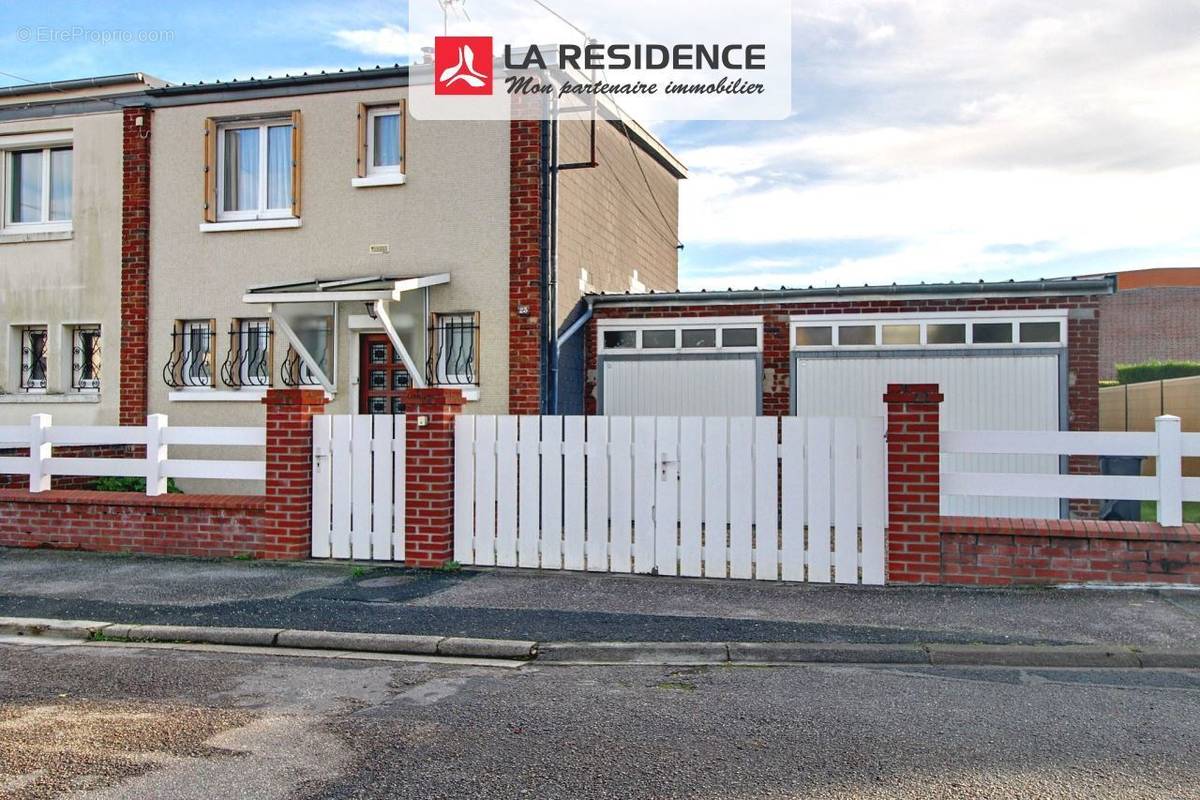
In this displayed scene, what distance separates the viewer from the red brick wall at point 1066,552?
823cm

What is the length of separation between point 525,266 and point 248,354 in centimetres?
432

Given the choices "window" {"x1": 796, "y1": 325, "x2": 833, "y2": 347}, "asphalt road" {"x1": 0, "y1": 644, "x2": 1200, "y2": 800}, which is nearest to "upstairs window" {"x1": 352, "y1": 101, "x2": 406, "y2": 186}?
"window" {"x1": 796, "y1": 325, "x2": 833, "y2": 347}

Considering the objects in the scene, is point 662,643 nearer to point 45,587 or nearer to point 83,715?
point 83,715

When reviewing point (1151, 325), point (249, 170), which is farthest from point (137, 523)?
point (1151, 325)

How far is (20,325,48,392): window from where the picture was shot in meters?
15.8

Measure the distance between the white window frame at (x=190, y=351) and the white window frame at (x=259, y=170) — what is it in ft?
5.02

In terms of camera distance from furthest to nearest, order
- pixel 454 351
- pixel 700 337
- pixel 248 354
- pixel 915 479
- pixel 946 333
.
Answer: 1. pixel 248 354
2. pixel 700 337
3. pixel 454 351
4. pixel 946 333
5. pixel 915 479

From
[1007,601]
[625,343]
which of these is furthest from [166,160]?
[1007,601]

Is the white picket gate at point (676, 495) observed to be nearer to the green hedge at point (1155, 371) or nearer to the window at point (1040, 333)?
the window at point (1040, 333)

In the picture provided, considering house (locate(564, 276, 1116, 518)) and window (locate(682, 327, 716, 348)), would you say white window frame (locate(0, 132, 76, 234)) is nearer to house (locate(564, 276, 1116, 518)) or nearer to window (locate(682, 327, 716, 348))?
house (locate(564, 276, 1116, 518))

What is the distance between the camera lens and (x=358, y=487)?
32.8ft

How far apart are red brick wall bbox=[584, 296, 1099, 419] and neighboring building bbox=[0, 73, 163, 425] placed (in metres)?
7.29

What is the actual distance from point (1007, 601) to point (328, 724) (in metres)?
5.23

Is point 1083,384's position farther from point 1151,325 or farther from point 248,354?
point 1151,325
